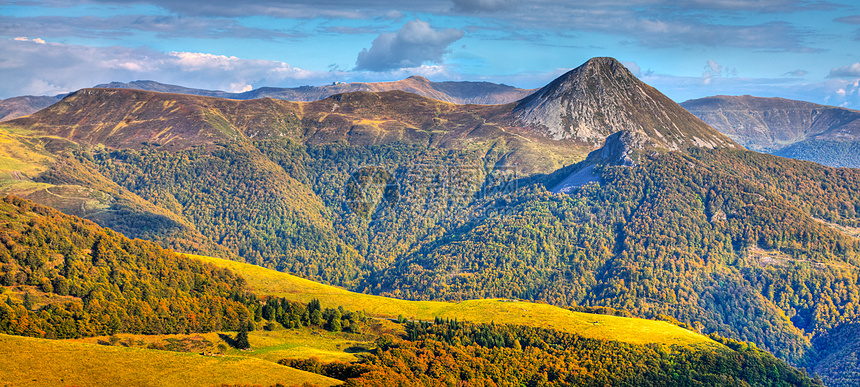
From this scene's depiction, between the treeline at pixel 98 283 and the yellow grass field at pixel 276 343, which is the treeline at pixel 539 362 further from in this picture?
the treeline at pixel 98 283

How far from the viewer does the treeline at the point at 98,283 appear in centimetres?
12031

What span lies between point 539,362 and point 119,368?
107 metres

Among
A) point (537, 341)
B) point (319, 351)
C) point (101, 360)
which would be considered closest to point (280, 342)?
point (319, 351)

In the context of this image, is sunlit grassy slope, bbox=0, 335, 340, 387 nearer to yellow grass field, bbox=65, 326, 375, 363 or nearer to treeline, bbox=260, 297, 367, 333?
yellow grass field, bbox=65, 326, 375, 363

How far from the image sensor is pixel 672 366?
6496 inches

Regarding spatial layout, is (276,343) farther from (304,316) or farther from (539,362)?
(539,362)

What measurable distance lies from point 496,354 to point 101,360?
96088 millimetres

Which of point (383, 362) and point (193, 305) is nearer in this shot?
point (383, 362)

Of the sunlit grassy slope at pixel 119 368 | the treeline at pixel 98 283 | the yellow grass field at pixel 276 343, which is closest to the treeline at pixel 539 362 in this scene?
the yellow grass field at pixel 276 343

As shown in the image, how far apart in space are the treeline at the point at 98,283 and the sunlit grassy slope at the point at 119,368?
A: 2958 centimetres

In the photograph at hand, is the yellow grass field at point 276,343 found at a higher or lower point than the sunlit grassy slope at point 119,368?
lower

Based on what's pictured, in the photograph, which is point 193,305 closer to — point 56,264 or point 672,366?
point 56,264

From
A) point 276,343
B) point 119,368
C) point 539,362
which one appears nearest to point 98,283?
point 276,343

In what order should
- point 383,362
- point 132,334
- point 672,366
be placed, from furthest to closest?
point 672,366 < point 132,334 < point 383,362
